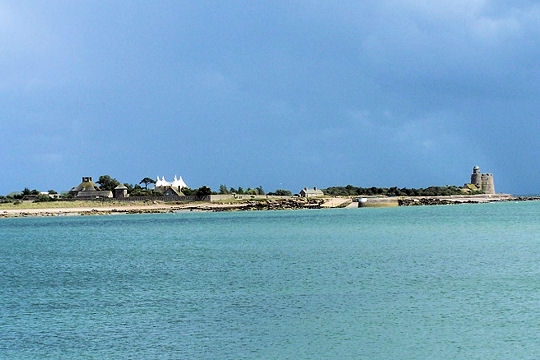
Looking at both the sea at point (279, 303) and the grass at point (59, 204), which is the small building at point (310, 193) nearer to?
the grass at point (59, 204)

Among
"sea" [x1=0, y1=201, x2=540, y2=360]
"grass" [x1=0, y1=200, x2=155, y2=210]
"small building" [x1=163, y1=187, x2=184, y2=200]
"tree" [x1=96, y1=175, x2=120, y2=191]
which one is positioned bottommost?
"sea" [x1=0, y1=201, x2=540, y2=360]

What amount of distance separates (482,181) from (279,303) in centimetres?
16687

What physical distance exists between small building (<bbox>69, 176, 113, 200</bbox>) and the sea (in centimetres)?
9570

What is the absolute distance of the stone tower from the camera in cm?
18035

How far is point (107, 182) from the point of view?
159 meters

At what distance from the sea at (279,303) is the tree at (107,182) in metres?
112

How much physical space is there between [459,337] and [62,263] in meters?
27.6

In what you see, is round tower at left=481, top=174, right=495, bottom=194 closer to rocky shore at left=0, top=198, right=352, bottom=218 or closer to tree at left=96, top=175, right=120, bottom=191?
rocky shore at left=0, top=198, right=352, bottom=218

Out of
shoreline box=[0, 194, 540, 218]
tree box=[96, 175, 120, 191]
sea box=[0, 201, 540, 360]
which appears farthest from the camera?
tree box=[96, 175, 120, 191]

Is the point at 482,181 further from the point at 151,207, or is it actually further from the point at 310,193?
the point at 151,207

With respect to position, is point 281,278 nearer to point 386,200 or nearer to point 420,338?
point 420,338

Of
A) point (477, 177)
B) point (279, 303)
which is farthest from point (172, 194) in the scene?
point (279, 303)

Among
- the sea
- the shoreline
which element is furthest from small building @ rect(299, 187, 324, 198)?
the sea

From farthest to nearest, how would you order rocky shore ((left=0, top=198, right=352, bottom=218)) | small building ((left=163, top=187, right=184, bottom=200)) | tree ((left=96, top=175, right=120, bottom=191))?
tree ((left=96, top=175, right=120, bottom=191)) → small building ((left=163, top=187, right=184, bottom=200)) → rocky shore ((left=0, top=198, right=352, bottom=218))
